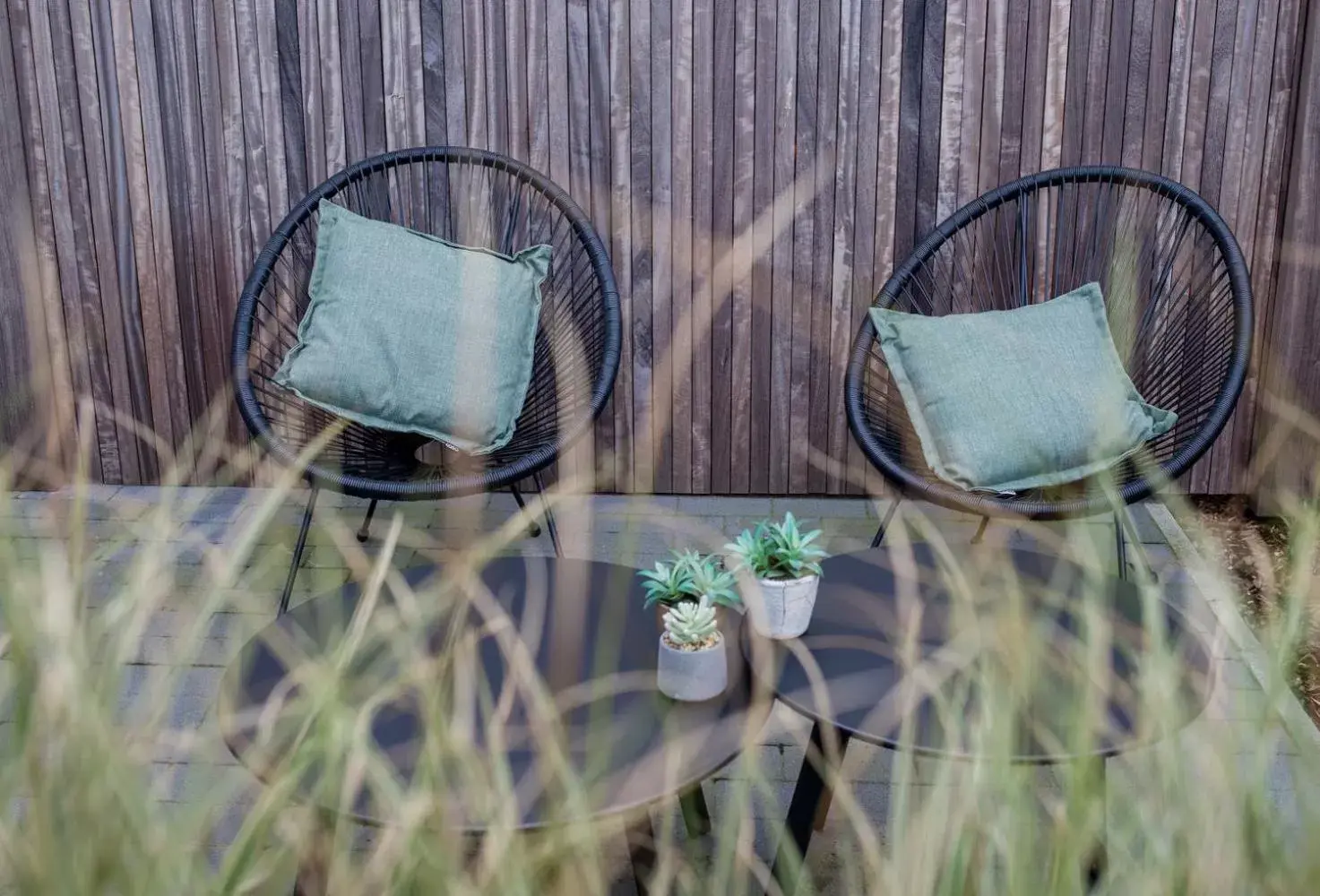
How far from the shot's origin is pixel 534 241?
3.16 m

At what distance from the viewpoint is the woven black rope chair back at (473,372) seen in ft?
8.13

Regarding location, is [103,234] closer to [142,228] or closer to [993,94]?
[142,228]

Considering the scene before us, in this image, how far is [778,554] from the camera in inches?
62.4

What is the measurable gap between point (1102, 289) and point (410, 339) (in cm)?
170

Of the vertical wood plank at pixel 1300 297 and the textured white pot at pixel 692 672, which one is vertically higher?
the vertical wood plank at pixel 1300 297

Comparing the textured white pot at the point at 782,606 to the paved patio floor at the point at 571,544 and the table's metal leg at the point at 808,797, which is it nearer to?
the table's metal leg at the point at 808,797

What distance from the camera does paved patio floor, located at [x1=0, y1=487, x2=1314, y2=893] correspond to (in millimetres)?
2045

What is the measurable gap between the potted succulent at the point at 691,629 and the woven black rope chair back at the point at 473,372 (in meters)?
0.95

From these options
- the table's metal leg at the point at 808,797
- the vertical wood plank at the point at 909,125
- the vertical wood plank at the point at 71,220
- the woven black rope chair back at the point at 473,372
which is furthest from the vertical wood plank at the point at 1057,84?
the vertical wood plank at the point at 71,220

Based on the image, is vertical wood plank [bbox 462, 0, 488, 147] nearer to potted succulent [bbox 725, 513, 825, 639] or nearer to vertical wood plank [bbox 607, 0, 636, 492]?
vertical wood plank [bbox 607, 0, 636, 492]

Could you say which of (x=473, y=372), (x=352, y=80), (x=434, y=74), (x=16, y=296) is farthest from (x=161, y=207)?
(x=473, y=372)

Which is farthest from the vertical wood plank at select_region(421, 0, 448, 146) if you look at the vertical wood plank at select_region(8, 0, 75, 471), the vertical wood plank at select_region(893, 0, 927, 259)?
the vertical wood plank at select_region(893, 0, 927, 259)

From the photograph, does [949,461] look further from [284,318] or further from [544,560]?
[284,318]

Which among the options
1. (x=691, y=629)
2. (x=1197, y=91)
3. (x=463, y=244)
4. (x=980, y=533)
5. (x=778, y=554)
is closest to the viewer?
(x=691, y=629)
